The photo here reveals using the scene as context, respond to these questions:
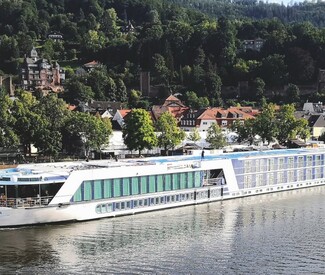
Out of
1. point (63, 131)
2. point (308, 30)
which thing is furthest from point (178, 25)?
point (63, 131)

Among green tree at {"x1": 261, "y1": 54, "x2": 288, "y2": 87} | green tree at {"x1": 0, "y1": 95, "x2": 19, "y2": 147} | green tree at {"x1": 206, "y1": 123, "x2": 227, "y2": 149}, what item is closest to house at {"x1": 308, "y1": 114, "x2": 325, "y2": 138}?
green tree at {"x1": 206, "y1": 123, "x2": 227, "y2": 149}

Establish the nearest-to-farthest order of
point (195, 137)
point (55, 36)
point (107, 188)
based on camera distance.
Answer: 1. point (107, 188)
2. point (195, 137)
3. point (55, 36)

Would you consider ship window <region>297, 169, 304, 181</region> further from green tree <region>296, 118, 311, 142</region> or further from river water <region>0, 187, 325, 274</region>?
green tree <region>296, 118, 311, 142</region>

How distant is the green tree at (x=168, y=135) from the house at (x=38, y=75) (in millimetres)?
52103

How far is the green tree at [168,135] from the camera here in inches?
2566

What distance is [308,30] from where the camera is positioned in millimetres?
125688

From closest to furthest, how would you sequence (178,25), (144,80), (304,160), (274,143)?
(304,160)
(274,143)
(144,80)
(178,25)

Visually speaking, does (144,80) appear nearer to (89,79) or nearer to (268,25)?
(89,79)

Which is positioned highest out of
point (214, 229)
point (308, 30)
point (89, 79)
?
point (308, 30)

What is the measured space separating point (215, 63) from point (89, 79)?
26506mm

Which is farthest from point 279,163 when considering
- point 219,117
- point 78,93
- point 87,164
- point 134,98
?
point 134,98

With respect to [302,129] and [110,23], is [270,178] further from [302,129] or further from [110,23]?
[110,23]

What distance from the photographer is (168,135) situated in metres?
65.3

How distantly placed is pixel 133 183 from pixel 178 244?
7.49 metres
